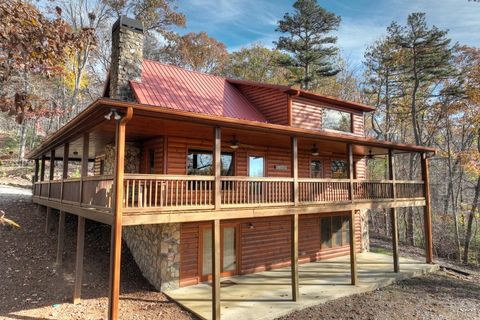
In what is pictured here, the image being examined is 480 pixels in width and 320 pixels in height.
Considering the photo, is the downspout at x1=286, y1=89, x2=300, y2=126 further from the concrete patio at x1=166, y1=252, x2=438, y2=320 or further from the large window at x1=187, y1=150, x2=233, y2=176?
the concrete patio at x1=166, y1=252, x2=438, y2=320

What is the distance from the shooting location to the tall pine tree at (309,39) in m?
25.4

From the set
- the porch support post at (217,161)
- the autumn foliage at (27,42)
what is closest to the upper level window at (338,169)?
the porch support post at (217,161)

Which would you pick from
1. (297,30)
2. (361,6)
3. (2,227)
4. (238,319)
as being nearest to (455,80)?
(361,6)

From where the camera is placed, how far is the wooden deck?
22.9 feet

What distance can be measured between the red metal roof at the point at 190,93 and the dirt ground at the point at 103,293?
19.2 feet

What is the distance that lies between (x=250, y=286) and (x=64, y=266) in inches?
250

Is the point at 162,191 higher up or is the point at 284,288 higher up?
the point at 162,191

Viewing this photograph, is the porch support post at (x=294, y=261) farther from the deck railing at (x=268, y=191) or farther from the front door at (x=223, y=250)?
the front door at (x=223, y=250)

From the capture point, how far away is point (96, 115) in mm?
7023

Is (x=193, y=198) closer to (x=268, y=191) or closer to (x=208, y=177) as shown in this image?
(x=268, y=191)

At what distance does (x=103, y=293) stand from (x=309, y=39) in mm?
24007

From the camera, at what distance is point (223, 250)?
1112 cm

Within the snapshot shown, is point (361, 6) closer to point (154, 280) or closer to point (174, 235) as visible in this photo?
point (174, 235)

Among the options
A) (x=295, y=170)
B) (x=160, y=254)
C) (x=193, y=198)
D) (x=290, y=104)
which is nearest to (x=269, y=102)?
(x=290, y=104)
